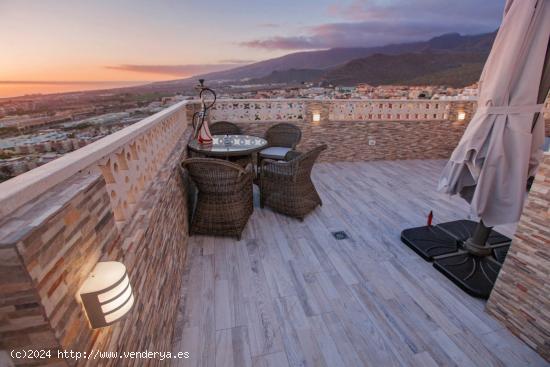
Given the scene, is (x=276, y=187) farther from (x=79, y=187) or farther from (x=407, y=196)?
(x=79, y=187)

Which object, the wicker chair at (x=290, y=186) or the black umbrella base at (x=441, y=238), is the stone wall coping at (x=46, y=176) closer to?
the wicker chair at (x=290, y=186)

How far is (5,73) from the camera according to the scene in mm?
945

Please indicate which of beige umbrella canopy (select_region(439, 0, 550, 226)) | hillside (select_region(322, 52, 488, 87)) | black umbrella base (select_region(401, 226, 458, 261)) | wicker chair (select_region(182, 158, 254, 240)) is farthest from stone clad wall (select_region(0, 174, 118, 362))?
hillside (select_region(322, 52, 488, 87))

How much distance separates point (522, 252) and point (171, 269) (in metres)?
2.40

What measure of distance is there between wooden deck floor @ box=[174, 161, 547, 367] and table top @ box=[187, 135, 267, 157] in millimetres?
896

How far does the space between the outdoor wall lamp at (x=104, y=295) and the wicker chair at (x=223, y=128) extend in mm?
4083

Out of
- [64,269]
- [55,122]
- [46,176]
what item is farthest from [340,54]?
[64,269]

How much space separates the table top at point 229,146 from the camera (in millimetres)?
3025

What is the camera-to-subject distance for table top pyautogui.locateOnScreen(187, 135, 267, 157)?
119 inches

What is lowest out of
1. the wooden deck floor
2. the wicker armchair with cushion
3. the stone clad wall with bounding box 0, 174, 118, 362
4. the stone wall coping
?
the wooden deck floor

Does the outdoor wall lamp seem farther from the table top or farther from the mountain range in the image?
the mountain range

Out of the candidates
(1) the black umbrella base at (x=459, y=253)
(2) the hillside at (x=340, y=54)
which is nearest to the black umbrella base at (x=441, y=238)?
(1) the black umbrella base at (x=459, y=253)

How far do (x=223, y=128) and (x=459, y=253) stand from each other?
392 centimetres

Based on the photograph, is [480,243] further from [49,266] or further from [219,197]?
[49,266]
